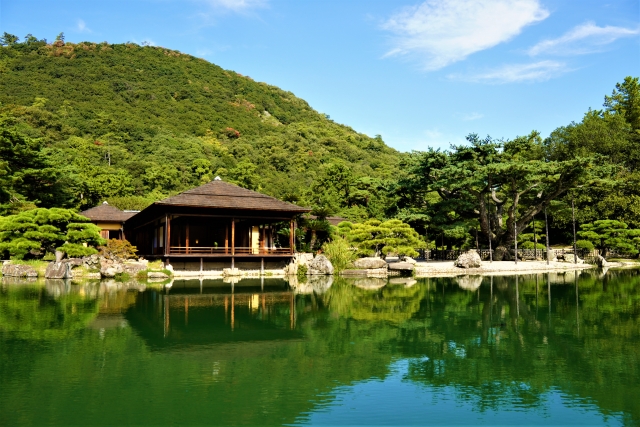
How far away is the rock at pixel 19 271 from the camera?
22.6 metres

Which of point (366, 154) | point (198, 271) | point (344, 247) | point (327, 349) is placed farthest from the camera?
point (366, 154)

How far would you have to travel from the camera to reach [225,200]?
23.6 meters

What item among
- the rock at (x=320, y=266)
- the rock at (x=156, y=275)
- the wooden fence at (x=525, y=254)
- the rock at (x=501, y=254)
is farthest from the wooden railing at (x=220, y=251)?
the rock at (x=501, y=254)

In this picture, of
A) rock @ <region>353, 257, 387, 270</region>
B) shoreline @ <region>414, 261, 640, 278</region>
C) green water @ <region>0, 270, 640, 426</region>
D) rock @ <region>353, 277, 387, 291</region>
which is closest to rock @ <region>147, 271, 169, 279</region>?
green water @ <region>0, 270, 640, 426</region>

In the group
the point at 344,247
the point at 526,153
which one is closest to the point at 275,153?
the point at 526,153

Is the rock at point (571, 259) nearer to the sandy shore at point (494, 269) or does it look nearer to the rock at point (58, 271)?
the sandy shore at point (494, 269)

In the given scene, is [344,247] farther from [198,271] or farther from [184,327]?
[184,327]

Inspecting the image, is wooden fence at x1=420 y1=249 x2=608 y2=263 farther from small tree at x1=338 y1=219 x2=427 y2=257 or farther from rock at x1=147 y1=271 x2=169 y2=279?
rock at x1=147 y1=271 x2=169 y2=279

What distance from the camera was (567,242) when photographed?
42.1m

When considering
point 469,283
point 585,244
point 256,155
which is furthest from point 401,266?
point 256,155

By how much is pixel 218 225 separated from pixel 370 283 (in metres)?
9.43

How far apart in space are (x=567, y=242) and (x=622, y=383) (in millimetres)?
39273

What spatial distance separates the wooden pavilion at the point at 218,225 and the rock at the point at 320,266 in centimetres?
113

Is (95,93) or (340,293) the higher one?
(95,93)
